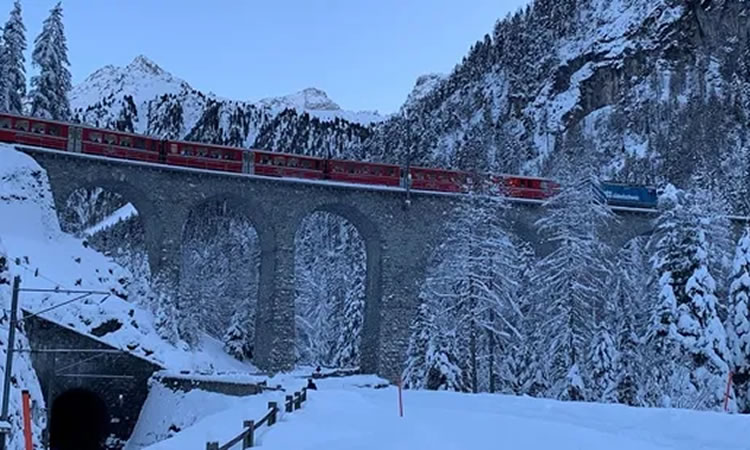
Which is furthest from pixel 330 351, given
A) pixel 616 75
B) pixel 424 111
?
pixel 424 111

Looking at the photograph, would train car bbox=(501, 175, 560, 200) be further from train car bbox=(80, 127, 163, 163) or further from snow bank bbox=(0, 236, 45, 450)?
snow bank bbox=(0, 236, 45, 450)

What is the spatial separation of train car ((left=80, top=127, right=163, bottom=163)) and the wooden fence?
62.5ft

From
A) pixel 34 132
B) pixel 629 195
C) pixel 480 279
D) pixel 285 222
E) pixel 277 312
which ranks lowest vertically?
pixel 277 312

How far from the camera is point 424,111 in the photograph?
135 meters

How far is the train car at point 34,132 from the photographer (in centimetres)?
3061

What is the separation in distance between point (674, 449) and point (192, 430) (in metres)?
9.47

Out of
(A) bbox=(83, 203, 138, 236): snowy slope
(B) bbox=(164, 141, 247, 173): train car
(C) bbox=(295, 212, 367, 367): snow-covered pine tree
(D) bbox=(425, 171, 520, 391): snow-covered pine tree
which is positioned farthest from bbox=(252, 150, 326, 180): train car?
(A) bbox=(83, 203, 138, 236): snowy slope

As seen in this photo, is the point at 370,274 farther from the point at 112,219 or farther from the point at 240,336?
the point at 112,219

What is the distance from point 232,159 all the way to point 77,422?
44.1ft

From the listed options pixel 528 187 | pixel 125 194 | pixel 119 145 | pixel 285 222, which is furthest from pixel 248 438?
pixel 528 187

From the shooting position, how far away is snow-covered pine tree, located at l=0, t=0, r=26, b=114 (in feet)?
166

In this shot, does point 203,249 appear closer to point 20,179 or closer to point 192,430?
point 20,179

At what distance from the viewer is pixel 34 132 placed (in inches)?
1225

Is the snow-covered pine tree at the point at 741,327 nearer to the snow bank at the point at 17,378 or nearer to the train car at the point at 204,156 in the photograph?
the snow bank at the point at 17,378
